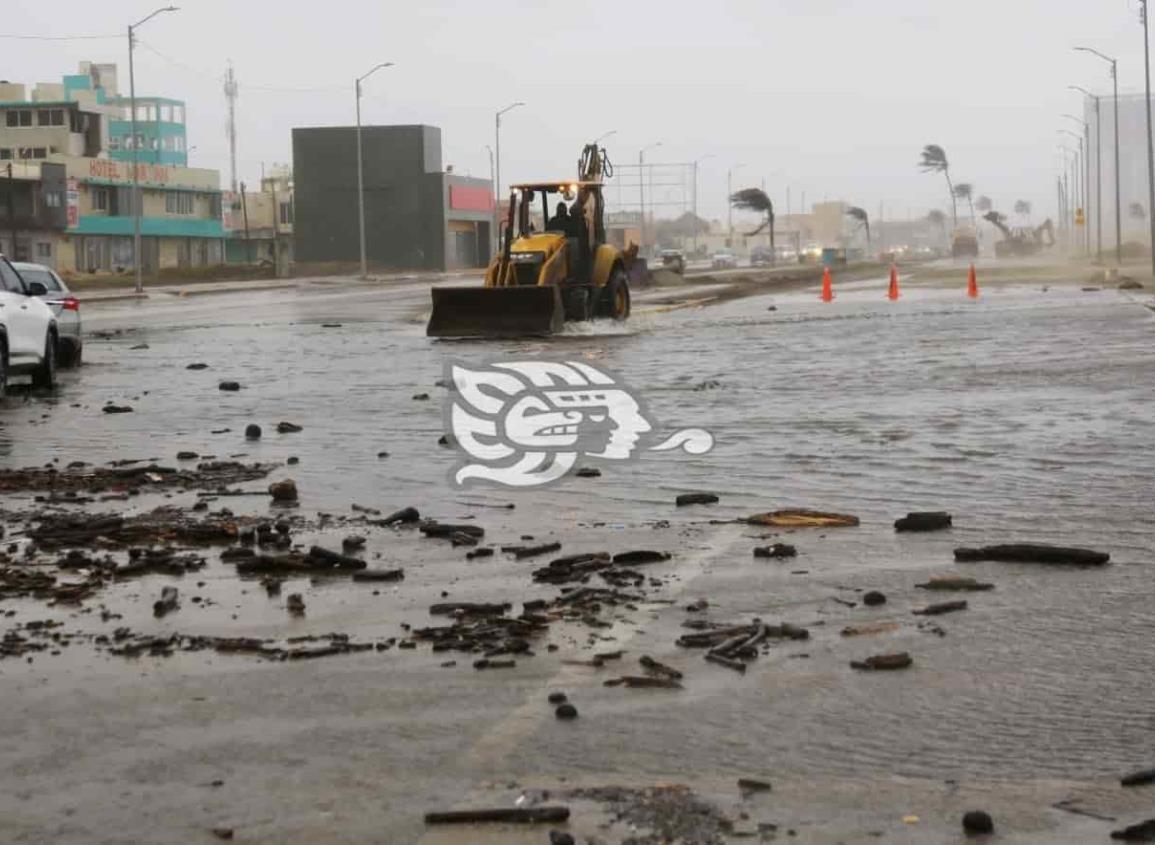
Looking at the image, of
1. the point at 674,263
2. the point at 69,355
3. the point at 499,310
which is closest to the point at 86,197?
the point at 674,263

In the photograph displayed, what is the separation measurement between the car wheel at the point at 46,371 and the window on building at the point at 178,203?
10109 centimetres

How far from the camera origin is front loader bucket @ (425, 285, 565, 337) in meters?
33.8

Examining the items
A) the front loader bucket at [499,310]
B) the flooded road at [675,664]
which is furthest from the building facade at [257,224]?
the flooded road at [675,664]

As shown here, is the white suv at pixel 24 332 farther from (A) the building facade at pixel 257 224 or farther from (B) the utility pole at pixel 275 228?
(A) the building facade at pixel 257 224

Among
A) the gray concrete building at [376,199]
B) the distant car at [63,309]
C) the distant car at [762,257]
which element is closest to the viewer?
the distant car at [63,309]

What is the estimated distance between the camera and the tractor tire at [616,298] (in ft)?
122

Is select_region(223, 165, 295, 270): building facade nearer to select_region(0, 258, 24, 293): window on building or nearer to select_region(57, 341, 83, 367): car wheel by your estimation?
select_region(57, 341, 83, 367): car wheel

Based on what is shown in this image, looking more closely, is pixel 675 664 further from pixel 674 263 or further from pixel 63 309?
pixel 674 263

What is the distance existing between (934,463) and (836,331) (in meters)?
19.6

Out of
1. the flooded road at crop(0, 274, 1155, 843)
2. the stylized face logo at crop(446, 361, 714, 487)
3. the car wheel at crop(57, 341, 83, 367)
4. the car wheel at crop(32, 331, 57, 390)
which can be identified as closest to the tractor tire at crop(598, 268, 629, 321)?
the car wheel at crop(57, 341, 83, 367)

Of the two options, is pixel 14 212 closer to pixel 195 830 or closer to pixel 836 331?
pixel 836 331

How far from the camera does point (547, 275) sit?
34906 mm

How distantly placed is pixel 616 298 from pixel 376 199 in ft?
297

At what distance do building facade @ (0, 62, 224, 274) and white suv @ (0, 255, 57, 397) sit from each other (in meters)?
78.1
